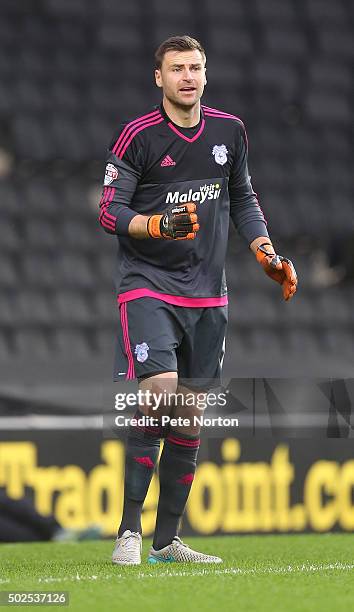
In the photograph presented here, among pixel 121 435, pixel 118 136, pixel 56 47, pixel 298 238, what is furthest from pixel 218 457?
pixel 56 47

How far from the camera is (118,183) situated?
4.29 metres

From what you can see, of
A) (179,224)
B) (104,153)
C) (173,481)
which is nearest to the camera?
(179,224)

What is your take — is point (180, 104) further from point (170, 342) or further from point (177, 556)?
point (177, 556)

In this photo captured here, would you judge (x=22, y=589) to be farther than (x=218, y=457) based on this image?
No

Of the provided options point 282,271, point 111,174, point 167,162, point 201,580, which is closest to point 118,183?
point 111,174

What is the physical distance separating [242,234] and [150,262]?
1.49ft

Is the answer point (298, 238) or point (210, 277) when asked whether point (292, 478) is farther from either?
point (298, 238)

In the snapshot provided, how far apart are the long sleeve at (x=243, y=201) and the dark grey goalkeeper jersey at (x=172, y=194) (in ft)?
0.09

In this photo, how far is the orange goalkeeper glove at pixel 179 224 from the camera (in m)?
4.02

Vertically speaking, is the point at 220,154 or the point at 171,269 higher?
the point at 220,154

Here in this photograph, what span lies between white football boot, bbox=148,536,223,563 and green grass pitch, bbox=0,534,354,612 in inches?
2.5

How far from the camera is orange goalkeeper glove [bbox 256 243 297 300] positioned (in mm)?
4320

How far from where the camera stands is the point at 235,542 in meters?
5.86

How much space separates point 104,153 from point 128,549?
6.91 m
